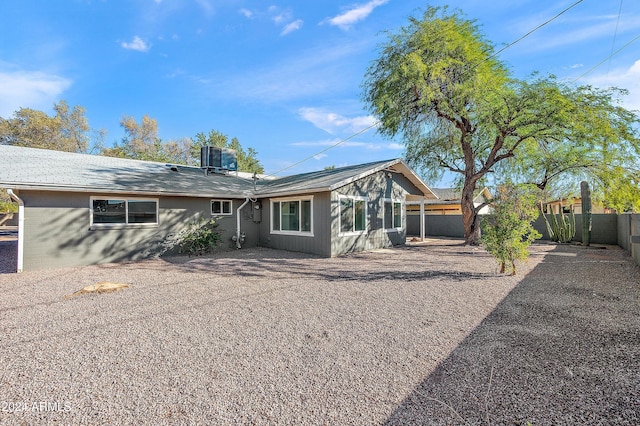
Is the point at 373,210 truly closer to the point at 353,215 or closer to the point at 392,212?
the point at 353,215

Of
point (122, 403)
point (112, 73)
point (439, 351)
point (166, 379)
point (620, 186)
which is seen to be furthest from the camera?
point (112, 73)

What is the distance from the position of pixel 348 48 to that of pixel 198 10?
5448 mm

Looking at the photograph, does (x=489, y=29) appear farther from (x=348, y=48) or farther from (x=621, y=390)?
(x=621, y=390)

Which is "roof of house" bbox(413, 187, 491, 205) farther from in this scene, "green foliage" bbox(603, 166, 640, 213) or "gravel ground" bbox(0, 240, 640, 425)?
"gravel ground" bbox(0, 240, 640, 425)

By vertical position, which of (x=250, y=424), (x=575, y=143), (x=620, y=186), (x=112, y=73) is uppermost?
(x=112, y=73)

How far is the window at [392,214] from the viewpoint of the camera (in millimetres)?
12316

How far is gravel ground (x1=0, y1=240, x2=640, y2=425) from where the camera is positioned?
219 centimetres

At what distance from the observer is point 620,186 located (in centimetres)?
973

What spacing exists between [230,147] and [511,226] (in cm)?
3046

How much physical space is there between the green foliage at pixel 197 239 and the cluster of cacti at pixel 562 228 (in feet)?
48.9

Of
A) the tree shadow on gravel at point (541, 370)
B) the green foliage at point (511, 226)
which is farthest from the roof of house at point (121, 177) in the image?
the tree shadow on gravel at point (541, 370)

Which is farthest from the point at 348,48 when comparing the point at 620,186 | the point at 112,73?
the point at 112,73

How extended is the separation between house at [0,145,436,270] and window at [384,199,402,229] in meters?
0.04

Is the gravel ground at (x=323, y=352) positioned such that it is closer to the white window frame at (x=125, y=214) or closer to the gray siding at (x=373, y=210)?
the white window frame at (x=125, y=214)
